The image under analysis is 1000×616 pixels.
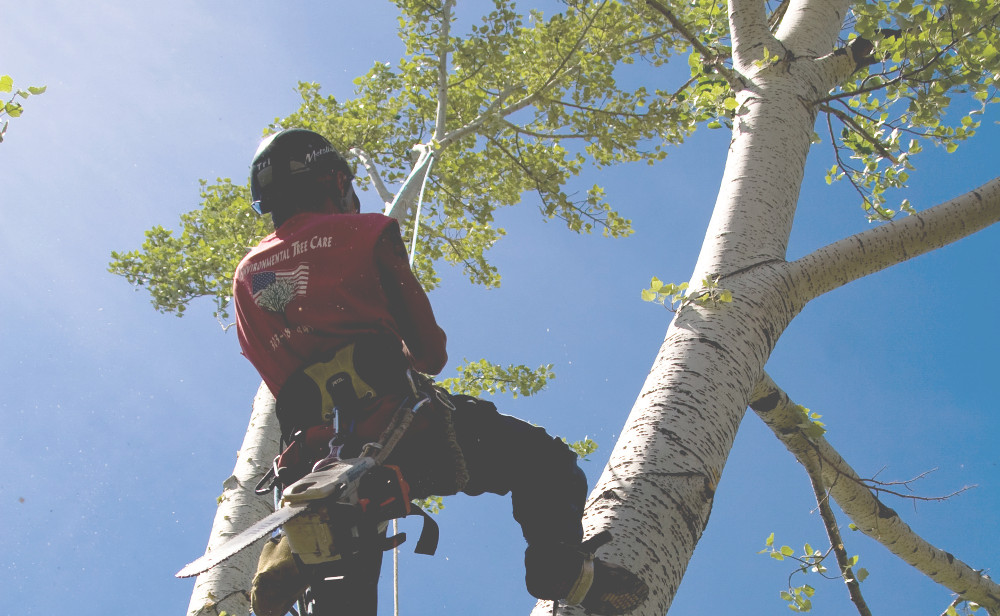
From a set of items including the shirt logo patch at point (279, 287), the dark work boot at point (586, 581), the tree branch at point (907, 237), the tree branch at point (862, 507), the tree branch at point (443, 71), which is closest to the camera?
the dark work boot at point (586, 581)

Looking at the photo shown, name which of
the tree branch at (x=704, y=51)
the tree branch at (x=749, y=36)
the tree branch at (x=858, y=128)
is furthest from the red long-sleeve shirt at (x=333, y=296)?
the tree branch at (x=858, y=128)

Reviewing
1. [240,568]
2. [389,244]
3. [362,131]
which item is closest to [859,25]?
[389,244]

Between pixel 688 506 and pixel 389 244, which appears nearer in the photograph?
pixel 688 506

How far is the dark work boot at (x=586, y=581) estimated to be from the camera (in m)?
1.56

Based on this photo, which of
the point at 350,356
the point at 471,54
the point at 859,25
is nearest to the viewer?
the point at 350,356

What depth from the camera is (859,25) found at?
3051mm

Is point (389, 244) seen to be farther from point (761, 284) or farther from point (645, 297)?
point (761, 284)

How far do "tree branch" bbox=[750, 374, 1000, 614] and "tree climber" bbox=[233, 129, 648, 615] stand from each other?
97cm

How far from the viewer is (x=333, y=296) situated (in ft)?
7.29

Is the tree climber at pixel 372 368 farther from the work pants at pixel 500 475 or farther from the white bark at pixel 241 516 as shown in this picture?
the white bark at pixel 241 516

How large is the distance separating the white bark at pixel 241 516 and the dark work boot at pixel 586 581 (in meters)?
2.21

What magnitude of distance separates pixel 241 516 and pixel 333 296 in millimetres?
2131

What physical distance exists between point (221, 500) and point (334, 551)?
2504mm

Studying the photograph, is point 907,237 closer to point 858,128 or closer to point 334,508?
point 858,128
